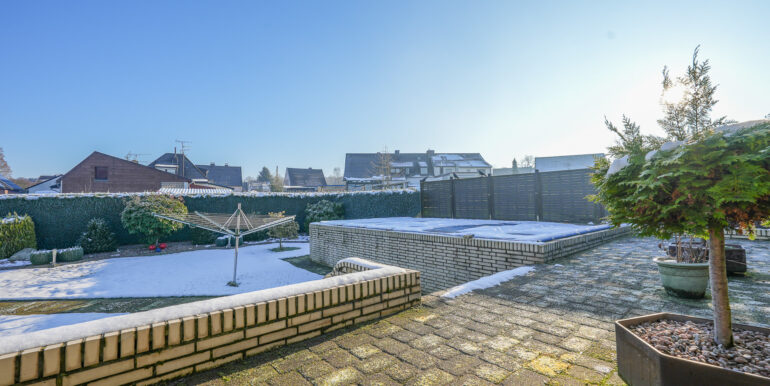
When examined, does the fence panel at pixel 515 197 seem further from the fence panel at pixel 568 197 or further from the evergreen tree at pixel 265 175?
the evergreen tree at pixel 265 175

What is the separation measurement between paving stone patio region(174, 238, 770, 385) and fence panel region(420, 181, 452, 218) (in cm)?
926

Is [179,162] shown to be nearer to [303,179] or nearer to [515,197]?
[303,179]

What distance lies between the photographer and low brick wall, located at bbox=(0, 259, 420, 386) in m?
1.55

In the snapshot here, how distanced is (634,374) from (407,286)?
73.4 inches

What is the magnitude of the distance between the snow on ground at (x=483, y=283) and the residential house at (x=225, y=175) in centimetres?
4886

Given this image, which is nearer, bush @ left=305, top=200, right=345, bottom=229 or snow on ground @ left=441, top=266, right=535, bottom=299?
snow on ground @ left=441, top=266, right=535, bottom=299

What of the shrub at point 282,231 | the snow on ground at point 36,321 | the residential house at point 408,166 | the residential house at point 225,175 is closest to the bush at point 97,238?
the shrub at point 282,231

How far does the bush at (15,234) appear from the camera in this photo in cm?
1079

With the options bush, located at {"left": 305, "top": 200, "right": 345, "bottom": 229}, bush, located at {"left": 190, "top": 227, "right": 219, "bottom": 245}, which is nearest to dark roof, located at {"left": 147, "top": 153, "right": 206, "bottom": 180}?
bush, located at {"left": 190, "top": 227, "right": 219, "bottom": 245}

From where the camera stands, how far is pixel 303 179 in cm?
4922

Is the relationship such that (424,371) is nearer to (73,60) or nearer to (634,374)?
(634,374)

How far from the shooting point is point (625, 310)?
119 inches

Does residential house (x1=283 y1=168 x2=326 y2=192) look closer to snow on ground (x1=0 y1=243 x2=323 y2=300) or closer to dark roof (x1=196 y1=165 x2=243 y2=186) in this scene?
dark roof (x1=196 y1=165 x2=243 y2=186)

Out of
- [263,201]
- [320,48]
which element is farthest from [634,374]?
[263,201]
